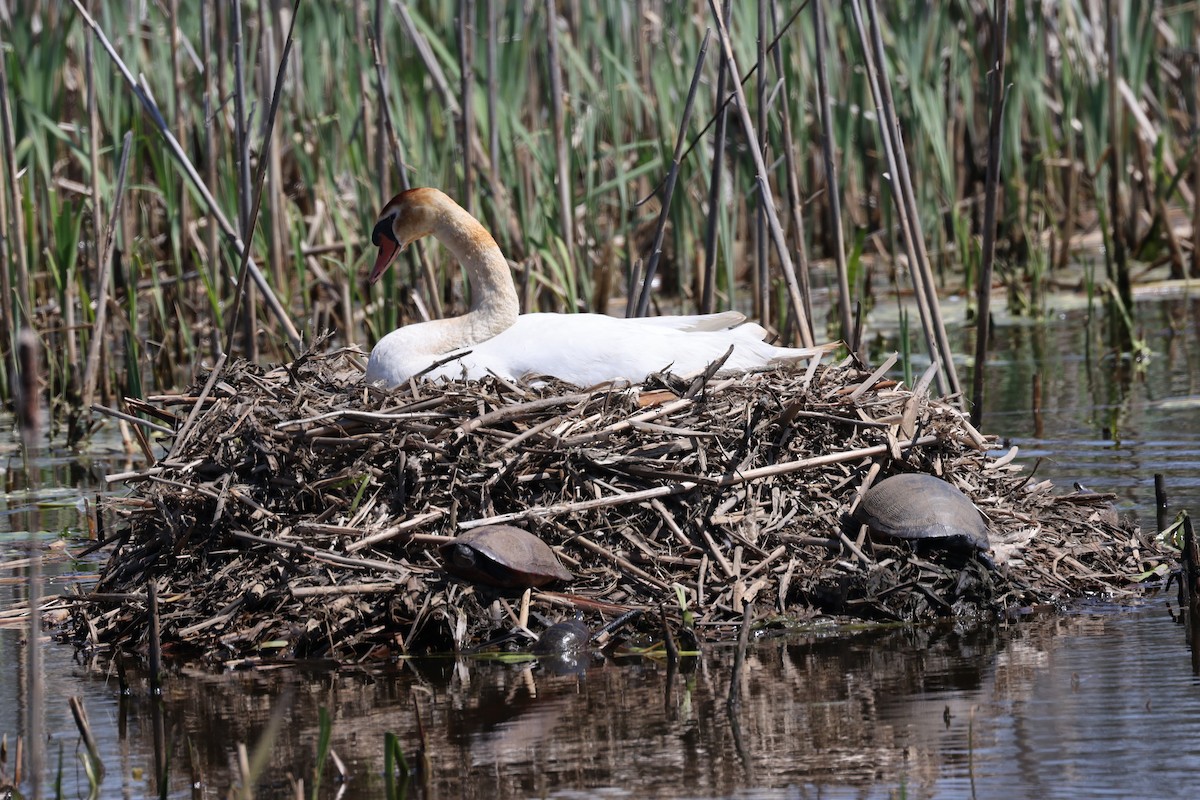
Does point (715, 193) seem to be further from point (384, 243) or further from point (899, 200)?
point (384, 243)

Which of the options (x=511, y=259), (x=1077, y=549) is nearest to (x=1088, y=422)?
(x=1077, y=549)

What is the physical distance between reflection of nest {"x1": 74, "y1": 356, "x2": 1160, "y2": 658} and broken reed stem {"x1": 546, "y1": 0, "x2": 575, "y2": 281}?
3077mm

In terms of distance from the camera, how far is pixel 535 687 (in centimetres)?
466

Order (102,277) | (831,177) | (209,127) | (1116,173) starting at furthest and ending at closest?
(1116,173) < (102,277) < (209,127) < (831,177)

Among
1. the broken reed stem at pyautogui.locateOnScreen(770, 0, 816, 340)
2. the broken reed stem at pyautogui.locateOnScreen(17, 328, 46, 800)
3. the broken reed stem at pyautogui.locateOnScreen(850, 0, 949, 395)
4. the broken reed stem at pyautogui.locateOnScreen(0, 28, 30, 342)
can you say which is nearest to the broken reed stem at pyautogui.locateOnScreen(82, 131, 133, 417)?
the broken reed stem at pyautogui.locateOnScreen(0, 28, 30, 342)

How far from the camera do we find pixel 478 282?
22.4ft

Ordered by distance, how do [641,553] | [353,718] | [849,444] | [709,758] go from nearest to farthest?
[709,758] → [353,718] → [641,553] → [849,444]

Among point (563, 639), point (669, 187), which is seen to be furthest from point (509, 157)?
point (563, 639)

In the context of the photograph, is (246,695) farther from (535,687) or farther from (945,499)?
(945,499)

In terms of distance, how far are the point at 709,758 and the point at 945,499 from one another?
6.04ft

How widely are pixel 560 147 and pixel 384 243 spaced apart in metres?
1.94

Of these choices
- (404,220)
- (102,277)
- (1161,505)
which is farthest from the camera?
(102,277)

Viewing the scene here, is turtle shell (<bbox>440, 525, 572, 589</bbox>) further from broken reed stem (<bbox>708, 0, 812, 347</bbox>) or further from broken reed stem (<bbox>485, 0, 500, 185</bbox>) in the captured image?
broken reed stem (<bbox>485, 0, 500, 185</bbox>)

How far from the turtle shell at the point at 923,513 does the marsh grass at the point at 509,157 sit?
2.06 m
